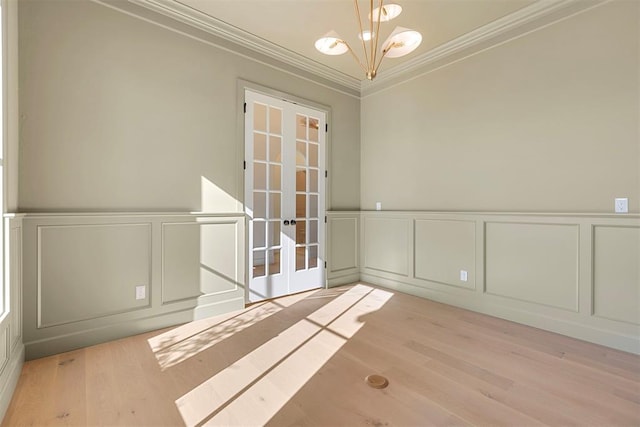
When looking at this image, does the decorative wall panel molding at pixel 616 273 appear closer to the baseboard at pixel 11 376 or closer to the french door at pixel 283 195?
the french door at pixel 283 195

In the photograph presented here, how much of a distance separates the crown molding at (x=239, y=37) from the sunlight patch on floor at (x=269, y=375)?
2.91 meters

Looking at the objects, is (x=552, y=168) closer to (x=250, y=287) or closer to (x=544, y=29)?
(x=544, y=29)

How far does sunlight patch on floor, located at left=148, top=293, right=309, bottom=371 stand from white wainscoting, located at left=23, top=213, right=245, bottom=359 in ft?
0.49

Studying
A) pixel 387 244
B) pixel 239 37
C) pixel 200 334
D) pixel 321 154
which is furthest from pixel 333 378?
pixel 239 37

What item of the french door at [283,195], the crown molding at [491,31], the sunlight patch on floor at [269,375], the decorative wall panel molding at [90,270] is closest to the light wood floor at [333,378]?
the sunlight patch on floor at [269,375]

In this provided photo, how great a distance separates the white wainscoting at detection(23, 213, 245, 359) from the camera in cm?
228

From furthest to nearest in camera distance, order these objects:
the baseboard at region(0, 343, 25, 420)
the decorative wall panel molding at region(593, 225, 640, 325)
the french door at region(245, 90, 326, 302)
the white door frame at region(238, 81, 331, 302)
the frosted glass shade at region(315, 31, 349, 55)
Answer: the french door at region(245, 90, 326, 302)
the white door frame at region(238, 81, 331, 302)
the decorative wall panel molding at region(593, 225, 640, 325)
the frosted glass shade at region(315, 31, 349, 55)
the baseboard at region(0, 343, 25, 420)

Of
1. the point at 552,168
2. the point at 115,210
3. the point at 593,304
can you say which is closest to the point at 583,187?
the point at 552,168

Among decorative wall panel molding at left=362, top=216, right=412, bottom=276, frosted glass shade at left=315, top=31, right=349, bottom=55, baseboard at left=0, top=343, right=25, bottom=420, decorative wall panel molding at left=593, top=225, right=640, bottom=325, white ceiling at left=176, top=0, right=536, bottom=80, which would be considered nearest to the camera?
baseboard at left=0, top=343, right=25, bottom=420

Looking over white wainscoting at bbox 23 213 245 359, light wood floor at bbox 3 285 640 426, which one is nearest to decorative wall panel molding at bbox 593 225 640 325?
light wood floor at bbox 3 285 640 426

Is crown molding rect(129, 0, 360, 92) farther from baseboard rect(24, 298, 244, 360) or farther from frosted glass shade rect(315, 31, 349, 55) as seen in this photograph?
baseboard rect(24, 298, 244, 360)

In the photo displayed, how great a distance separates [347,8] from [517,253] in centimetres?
277

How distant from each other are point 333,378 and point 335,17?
10.0ft

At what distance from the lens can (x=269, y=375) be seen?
2031 millimetres
